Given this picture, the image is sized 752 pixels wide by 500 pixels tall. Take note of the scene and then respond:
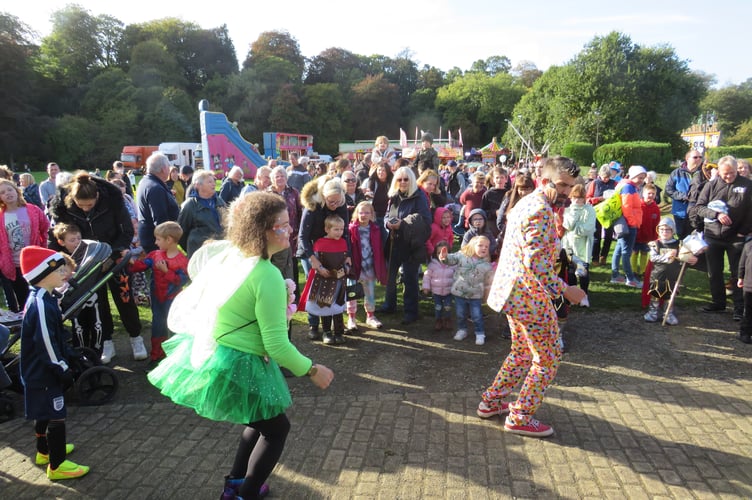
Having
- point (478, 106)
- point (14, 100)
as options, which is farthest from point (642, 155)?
point (14, 100)

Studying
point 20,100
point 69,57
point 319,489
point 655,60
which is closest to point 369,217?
point 319,489

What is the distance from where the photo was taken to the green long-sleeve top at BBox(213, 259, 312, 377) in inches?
99.1

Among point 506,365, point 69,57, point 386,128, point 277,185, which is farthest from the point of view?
point 386,128

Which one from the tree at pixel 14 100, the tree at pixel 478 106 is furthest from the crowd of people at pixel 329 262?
the tree at pixel 478 106

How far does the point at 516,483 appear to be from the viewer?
3.25 meters

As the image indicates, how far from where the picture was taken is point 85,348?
4.91 metres

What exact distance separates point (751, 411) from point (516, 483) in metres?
2.38

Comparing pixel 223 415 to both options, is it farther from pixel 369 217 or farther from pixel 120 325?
pixel 120 325

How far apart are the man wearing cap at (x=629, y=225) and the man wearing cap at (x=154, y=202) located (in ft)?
22.2

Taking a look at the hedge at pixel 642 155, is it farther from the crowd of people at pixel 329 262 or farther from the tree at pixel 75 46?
the tree at pixel 75 46

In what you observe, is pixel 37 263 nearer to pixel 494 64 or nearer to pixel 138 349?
pixel 138 349

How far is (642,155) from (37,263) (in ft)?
125

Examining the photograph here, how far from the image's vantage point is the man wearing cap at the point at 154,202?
18.6 ft

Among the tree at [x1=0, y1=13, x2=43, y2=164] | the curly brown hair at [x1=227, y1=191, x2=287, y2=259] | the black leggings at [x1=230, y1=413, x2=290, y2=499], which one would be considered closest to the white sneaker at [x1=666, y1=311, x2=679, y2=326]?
the black leggings at [x1=230, y1=413, x2=290, y2=499]
